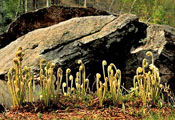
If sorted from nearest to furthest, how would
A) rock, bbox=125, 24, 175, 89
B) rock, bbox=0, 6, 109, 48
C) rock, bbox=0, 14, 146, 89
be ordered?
rock, bbox=0, 14, 146, 89, rock, bbox=125, 24, 175, 89, rock, bbox=0, 6, 109, 48

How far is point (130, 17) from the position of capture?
6023mm

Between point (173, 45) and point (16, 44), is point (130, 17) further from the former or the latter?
point (16, 44)

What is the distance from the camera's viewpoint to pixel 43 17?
7.82 m

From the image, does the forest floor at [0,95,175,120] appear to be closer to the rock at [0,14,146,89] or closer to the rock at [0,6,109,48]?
the rock at [0,14,146,89]

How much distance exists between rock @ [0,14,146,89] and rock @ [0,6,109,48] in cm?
145

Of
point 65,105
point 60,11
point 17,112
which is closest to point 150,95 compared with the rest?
point 65,105

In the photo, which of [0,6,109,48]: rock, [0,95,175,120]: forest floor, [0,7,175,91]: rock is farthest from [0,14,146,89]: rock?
[0,95,175,120]: forest floor

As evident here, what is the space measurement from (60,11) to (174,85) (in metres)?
4.37

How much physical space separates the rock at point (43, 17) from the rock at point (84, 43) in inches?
57.2

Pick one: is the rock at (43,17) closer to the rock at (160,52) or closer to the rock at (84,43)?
the rock at (84,43)

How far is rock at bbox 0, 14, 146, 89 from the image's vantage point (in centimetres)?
539

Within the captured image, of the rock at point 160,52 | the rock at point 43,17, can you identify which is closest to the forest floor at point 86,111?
the rock at point 160,52

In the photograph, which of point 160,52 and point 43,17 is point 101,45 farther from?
point 43,17

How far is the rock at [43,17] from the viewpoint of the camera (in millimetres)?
7605
